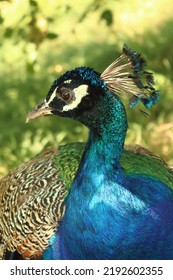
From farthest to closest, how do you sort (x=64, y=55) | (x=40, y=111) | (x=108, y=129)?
(x=64, y=55) < (x=40, y=111) < (x=108, y=129)

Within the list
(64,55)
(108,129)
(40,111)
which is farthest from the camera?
(64,55)

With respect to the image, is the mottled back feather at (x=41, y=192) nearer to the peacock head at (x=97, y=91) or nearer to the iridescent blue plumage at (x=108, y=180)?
the iridescent blue plumage at (x=108, y=180)

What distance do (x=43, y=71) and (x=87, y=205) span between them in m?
2.34

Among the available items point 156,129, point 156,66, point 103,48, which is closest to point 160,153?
point 156,129

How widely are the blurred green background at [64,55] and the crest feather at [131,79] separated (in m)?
0.96

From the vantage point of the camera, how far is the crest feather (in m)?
2.71

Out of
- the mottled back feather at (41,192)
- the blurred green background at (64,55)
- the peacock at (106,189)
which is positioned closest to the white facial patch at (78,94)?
the peacock at (106,189)

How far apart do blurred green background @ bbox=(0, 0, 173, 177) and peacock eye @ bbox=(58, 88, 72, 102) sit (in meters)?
0.94

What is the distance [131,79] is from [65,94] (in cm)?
24

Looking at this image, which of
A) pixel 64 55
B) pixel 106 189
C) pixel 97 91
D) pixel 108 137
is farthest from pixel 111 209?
pixel 64 55

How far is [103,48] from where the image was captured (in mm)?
5133

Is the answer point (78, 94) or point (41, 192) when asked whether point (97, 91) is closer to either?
point (78, 94)

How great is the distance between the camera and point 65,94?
271cm

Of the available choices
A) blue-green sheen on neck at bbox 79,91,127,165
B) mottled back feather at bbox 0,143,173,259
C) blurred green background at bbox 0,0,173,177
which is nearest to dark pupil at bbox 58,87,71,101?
blue-green sheen on neck at bbox 79,91,127,165
